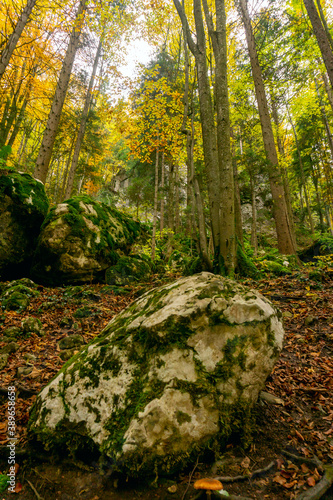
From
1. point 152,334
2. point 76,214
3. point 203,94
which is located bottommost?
point 152,334

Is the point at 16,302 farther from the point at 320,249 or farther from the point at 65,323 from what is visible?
the point at 320,249

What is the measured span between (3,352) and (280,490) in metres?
3.79

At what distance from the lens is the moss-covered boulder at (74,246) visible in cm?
657

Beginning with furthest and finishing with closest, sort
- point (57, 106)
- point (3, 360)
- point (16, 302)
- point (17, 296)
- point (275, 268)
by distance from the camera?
point (57, 106)
point (275, 268)
point (17, 296)
point (16, 302)
point (3, 360)

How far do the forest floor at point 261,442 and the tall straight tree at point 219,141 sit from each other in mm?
2221

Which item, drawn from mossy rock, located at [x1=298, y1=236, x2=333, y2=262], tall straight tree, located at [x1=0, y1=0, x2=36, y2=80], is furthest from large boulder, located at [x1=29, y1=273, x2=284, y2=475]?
mossy rock, located at [x1=298, y1=236, x2=333, y2=262]

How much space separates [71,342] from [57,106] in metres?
9.13

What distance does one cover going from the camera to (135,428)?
1720 mm

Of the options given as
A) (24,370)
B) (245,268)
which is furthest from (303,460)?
(245,268)

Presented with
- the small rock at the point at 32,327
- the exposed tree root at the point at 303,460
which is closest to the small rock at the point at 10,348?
the small rock at the point at 32,327

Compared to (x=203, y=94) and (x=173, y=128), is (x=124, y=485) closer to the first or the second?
(x=203, y=94)

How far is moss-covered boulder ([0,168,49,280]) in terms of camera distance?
6.38 meters

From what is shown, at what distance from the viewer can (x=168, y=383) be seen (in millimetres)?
1891

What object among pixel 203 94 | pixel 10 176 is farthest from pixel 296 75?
pixel 10 176
